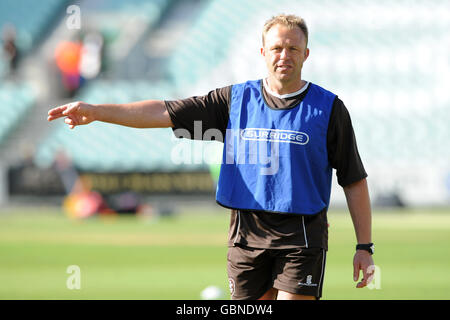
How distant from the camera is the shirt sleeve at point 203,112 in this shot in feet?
17.0

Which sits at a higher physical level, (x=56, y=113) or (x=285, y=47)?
(x=285, y=47)

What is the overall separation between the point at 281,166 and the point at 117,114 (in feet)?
3.64

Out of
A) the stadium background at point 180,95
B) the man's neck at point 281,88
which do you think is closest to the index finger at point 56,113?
the man's neck at point 281,88

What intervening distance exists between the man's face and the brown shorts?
1104 mm

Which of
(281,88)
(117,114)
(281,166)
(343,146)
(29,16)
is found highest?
(29,16)

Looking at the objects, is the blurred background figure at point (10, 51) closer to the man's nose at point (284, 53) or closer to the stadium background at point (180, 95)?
the stadium background at point (180, 95)

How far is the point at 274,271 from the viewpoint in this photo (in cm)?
498

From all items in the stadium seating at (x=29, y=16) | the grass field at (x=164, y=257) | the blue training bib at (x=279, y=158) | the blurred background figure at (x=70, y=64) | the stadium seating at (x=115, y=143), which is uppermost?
the stadium seating at (x=29, y=16)

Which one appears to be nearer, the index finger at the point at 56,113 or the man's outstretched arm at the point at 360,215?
the index finger at the point at 56,113

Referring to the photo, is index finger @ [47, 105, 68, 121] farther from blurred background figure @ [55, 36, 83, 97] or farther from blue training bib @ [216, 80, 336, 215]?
blurred background figure @ [55, 36, 83, 97]

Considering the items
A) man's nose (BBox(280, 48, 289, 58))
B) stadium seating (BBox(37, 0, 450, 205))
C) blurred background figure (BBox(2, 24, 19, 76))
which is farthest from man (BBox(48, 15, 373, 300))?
blurred background figure (BBox(2, 24, 19, 76))

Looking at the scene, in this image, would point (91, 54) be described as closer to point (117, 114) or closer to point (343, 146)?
point (117, 114)

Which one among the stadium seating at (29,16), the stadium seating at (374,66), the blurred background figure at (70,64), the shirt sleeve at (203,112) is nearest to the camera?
the shirt sleeve at (203,112)

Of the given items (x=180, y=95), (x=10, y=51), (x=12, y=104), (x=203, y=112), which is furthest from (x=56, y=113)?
(x=10, y=51)
